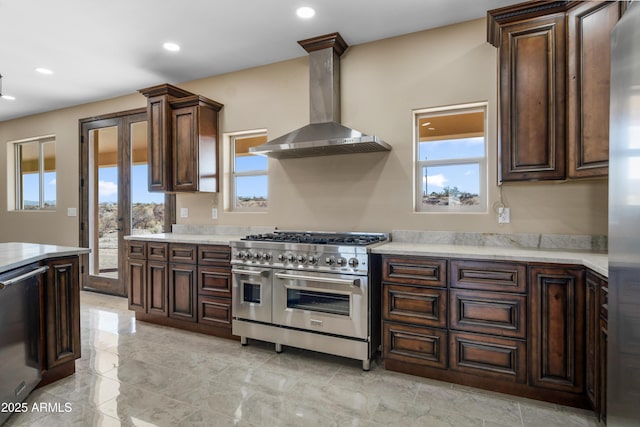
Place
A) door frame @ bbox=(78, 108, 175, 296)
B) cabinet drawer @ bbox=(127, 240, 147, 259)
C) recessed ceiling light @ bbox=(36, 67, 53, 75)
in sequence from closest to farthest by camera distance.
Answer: cabinet drawer @ bbox=(127, 240, 147, 259) < recessed ceiling light @ bbox=(36, 67, 53, 75) < door frame @ bbox=(78, 108, 175, 296)

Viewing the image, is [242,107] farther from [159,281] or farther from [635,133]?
[635,133]

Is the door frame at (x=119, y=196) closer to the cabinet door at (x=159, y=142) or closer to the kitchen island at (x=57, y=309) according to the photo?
the cabinet door at (x=159, y=142)

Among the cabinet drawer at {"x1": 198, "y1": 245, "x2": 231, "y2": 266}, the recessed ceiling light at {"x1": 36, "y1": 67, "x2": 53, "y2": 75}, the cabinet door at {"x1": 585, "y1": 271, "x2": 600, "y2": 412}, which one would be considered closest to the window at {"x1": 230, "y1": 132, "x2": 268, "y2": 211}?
the cabinet drawer at {"x1": 198, "y1": 245, "x2": 231, "y2": 266}

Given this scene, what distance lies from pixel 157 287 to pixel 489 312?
10.2 ft

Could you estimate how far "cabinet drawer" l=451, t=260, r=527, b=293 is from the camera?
2.21 m

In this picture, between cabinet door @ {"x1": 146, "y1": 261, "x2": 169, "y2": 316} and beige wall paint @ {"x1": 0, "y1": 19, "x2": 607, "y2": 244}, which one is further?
cabinet door @ {"x1": 146, "y1": 261, "x2": 169, "y2": 316}

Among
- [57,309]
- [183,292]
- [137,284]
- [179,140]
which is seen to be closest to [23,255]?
[57,309]

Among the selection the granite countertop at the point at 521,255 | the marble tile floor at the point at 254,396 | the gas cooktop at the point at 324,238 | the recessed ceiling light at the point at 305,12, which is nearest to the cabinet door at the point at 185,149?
the gas cooktop at the point at 324,238

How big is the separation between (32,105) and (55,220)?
179 cm

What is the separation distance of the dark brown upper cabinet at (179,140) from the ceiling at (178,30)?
376 millimetres

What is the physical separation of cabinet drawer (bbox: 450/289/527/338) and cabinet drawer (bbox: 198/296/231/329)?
1.98 metres

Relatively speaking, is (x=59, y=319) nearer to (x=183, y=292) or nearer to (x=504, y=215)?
(x=183, y=292)

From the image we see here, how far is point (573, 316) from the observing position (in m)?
2.06

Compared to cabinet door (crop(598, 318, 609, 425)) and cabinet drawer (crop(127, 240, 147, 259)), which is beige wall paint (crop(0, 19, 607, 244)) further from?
cabinet door (crop(598, 318, 609, 425))
